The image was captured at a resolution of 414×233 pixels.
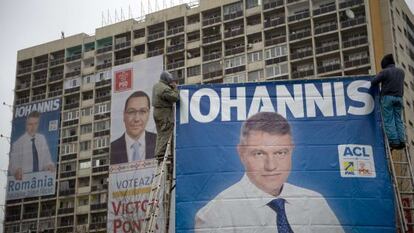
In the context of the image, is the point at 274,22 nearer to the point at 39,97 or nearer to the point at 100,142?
the point at 100,142

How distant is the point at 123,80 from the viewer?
49.1 metres

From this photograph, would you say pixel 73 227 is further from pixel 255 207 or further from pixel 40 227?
pixel 255 207

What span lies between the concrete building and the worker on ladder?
3176 cm

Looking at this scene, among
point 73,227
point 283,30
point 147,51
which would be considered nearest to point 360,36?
point 283,30

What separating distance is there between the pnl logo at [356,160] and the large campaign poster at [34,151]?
4586cm

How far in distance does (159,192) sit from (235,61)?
126 feet

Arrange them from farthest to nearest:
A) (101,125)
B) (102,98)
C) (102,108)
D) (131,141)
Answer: (102,98), (102,108), (101,125), (131,141)

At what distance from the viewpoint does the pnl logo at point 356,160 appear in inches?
324

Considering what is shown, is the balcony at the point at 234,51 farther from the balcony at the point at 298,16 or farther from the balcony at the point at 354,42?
the balcony at the point at 354,42

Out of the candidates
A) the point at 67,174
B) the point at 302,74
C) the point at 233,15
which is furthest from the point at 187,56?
the point at 67,174

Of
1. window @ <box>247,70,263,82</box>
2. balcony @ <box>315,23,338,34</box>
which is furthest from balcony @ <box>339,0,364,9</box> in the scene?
window @ <box>247,70,263,82</box>

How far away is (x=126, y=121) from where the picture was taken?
1857 inches

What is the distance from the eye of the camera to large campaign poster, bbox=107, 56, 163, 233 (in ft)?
146

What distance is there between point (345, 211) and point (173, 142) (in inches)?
107
